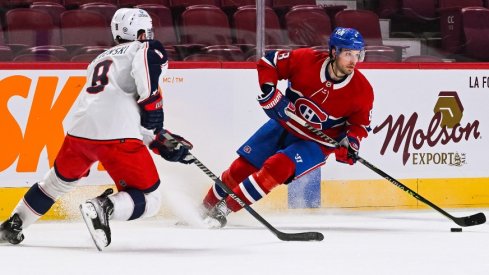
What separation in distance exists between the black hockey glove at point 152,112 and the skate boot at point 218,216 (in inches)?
35.3

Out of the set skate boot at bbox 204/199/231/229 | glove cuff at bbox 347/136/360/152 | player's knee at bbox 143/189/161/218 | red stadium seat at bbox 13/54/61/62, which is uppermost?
red stadium seat at bbox 13/54/61/62

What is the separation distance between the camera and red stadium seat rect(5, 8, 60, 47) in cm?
572

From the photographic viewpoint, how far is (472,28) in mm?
6777

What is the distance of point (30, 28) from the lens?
5.75 m

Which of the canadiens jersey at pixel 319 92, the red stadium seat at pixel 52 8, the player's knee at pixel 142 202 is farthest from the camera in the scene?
the red stadium seat at pixel 52 8

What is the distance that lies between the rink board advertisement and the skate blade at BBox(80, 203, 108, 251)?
1405 millimetres

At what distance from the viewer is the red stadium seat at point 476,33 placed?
6.74 meters

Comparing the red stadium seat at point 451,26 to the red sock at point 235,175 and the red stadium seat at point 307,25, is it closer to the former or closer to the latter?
the red stadium seat at point 307,25

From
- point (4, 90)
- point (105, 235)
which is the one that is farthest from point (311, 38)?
point (105, 235)

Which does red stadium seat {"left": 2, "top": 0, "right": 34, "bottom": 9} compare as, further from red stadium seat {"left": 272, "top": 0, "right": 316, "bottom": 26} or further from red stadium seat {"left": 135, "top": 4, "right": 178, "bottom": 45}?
red stadium seat {"left": 272, "top": 0, "right": 316, "bottom": 26}

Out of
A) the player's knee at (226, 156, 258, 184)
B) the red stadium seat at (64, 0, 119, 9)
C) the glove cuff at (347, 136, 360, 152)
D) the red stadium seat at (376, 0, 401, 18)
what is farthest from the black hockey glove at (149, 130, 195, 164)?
the red stadium seat at (376, 0, 401, 18)

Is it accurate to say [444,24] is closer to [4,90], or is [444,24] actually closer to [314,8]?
[314,8]

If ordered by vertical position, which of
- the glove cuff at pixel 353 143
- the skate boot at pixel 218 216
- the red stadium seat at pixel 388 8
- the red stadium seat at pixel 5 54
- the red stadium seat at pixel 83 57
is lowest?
the skate boot at pixel 218 216

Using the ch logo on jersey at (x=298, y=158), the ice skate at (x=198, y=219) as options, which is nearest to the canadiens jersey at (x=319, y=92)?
the ch logo on jersey at (x=298, y=158)
